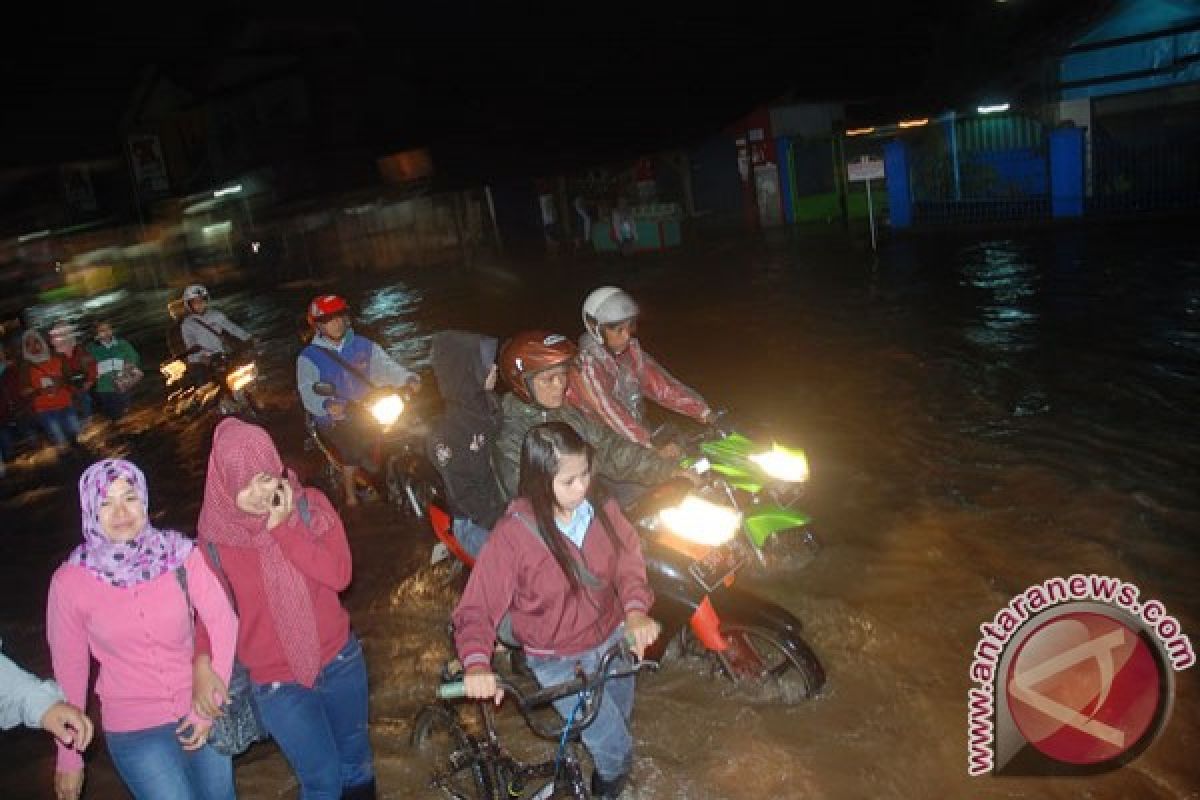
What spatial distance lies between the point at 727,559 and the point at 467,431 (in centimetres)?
157

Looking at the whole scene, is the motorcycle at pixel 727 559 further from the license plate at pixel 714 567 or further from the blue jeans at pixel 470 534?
the blue jeans at pixel 470 534

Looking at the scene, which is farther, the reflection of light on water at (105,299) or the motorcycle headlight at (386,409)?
the reflection of light on water at (105,299)

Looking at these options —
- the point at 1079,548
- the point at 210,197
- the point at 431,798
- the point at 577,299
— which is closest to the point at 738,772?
the point at 431,798

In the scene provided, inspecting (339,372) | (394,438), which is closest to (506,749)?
(394,438)

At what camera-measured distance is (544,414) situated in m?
4.01

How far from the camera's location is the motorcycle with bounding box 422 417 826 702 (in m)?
3.89

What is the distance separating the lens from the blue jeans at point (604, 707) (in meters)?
3.15

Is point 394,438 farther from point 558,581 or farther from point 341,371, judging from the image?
point 558,581

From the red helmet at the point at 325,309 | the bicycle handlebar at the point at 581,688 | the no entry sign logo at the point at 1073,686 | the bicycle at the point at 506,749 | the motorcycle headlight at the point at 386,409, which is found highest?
the red helmet at the point at 325,309

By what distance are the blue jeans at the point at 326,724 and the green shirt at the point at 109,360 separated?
28.9 feet

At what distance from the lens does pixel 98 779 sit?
4.69m

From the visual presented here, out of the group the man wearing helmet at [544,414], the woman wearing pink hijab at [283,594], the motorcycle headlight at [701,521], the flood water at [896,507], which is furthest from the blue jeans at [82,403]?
the motorcycle headlight at [701,521]

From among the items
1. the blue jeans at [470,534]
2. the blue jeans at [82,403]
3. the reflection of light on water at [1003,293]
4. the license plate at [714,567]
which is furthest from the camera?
the blue jeans at [82,403]

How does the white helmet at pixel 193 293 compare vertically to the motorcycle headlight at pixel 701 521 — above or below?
above
